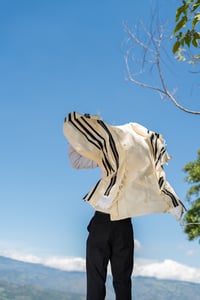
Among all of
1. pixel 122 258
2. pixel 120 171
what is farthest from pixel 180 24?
pixel 122 258

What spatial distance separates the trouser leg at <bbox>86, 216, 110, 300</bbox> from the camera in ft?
8.64

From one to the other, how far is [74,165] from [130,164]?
304mm

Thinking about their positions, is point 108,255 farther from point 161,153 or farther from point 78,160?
point 161,153

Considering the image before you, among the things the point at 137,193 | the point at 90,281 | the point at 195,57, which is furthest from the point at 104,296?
the point at 195,57

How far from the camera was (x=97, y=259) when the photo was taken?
265cm

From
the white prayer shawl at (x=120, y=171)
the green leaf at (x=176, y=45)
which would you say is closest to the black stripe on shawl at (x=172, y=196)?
the white prayer shawl at (x=120, y=171)

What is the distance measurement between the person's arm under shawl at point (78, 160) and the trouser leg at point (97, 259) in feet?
1.01

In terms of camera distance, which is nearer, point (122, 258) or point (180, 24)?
point (122, 258)

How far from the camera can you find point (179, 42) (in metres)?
3.23

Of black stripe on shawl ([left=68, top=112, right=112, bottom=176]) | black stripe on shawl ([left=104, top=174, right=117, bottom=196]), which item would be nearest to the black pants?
black stripe on shawl ([left=104, top=174, right=117, bottom=196])

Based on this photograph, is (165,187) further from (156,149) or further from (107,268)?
(107,268)

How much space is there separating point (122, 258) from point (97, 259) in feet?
0.45

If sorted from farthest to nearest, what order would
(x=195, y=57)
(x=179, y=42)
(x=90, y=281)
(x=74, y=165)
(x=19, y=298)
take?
(x=19, y=298) < (x=195, y=57) < (x=179, y=42) < (x=74, y=165) < (x=90, y=281)

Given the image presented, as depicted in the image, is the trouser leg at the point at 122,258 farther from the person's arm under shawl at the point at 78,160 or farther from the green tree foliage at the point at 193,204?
the green tree foliage at the point at 193,204
